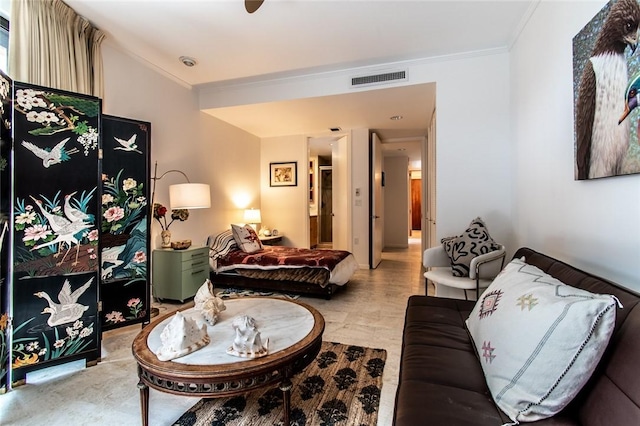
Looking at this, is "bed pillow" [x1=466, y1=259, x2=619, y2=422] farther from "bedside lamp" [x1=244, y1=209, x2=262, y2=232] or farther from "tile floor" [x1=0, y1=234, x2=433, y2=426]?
"bedside lamp" [x1=244, y1=209, x2=262, y2=232]

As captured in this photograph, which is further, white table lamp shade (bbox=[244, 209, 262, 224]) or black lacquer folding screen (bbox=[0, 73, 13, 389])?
white table lamp shade (bbox=[244, 209, 262, 224])

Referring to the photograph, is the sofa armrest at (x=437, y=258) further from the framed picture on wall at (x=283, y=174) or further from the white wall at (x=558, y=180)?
the framed picture on wall at (x=283, y=174)

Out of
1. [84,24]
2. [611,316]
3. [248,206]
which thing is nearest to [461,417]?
[611,316]

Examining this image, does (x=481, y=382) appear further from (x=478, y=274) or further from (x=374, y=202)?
(x=374, y=202)

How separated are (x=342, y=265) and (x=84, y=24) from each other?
341 cm

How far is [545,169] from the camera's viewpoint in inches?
83.7

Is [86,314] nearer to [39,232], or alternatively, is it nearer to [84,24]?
[39,232]

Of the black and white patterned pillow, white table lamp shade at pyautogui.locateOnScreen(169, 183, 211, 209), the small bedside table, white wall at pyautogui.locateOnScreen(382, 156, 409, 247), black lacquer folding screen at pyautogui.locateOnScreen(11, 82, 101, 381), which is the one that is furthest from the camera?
white wall at pyautogui.locateOnScreen(382, 156, 409, 247)

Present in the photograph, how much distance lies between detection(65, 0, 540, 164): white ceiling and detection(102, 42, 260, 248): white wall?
0.71ft

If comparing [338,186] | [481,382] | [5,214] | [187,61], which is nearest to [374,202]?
[338,186]

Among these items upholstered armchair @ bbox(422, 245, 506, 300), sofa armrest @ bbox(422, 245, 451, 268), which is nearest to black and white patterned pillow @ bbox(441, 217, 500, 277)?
upholstered armchair @ bbox(422, 245, 506, 300)

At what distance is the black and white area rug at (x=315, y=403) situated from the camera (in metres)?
1.48

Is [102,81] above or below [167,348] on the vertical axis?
above

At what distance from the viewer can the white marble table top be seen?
130 centimetres
